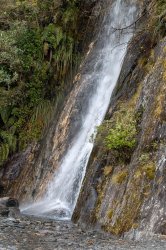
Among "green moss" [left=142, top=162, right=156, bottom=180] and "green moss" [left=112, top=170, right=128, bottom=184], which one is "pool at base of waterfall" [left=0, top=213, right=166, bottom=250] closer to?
"green moss" [left=112, top=170, right=128, bottom=184]

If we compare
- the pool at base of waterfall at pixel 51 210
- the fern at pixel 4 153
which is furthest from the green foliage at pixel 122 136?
the fern at pixel 4 153

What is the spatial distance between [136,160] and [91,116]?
6.18 m

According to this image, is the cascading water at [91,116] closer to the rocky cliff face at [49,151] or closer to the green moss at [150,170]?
the rocky cliff face at [49,151]

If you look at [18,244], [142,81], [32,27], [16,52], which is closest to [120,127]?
[142,81]

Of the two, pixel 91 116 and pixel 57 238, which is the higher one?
pixel 91 116

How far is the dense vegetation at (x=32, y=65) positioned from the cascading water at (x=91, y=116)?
2.01 meters

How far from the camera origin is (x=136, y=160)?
9680mm

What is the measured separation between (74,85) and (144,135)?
8273 millimetres

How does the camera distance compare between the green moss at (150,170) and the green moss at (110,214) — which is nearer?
the green moss at (150,170)

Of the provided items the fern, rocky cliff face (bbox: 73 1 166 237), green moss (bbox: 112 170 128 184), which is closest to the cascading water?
rocky cliff face (bbox: 73 1 166 237)

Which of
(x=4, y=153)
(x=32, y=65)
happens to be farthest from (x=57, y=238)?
(x=32, y=65)

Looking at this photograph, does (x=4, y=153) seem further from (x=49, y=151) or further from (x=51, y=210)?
(x=51, y=210)

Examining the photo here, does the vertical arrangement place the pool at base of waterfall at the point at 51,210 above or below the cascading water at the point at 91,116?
below

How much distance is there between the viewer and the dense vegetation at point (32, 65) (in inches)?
741
